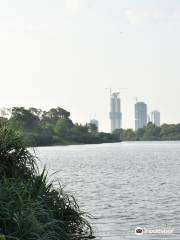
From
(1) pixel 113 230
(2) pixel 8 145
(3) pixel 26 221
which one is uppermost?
(2) pixel 8 145

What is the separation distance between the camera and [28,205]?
689 inches

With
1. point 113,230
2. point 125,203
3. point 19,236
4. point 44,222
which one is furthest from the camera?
point 125,203

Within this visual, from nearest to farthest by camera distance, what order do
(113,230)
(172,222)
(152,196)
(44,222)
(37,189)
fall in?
1. (44,222)
2. (37,189)
3. (113,230)
4. (172,222)
5. (152,196)

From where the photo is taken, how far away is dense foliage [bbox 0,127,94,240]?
52.9 feet

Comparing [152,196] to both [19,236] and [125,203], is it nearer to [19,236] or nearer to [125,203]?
[125,203]

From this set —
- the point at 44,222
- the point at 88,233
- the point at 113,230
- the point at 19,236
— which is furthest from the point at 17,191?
the point at 113,230

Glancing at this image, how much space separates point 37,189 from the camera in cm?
2006

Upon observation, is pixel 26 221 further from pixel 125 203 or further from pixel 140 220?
pixel 125 203

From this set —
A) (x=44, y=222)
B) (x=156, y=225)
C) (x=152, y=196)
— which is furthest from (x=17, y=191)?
(x=152, y=196)

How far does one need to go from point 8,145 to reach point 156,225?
26.2 feet

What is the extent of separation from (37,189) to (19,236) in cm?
435

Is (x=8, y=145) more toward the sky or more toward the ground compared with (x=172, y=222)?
more toward the sky

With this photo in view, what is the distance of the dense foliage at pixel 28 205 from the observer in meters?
16.1

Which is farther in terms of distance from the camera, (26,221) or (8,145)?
(8,145)
